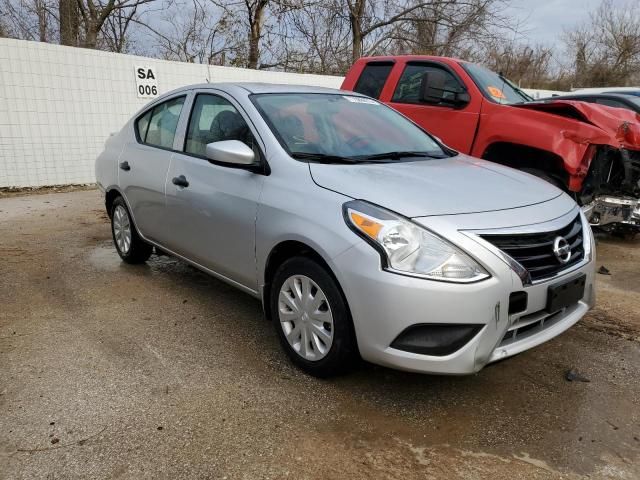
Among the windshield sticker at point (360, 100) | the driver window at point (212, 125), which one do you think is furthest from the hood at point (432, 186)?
the windshield sticker at point (360, 100)

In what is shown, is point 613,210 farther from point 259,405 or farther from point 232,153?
point 259,405

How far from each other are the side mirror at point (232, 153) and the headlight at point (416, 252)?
3.16 feet

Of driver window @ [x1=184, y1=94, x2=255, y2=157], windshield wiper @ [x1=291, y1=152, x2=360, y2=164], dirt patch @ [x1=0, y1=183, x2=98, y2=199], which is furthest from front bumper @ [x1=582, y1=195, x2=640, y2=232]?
dirt patch @ [x1=0, y1=183, x2=98, y2=199]

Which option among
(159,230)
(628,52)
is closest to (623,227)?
(159,230)

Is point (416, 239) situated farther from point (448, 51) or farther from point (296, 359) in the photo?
point (448, 51)

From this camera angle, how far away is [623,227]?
225 inches

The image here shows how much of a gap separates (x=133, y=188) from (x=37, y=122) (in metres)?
5.56

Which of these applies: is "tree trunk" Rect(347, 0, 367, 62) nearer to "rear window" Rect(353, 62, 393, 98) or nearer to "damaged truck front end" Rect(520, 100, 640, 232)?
"rear window" Rect(353, 62, 393, 98)

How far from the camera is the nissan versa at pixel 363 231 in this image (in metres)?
2.44

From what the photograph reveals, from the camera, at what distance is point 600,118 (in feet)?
16.2

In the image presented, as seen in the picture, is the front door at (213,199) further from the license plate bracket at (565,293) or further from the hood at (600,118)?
the hood at (600,118)

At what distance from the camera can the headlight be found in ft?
7.90

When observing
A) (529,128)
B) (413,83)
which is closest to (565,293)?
(529,128)

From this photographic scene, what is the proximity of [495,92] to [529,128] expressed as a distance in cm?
88
